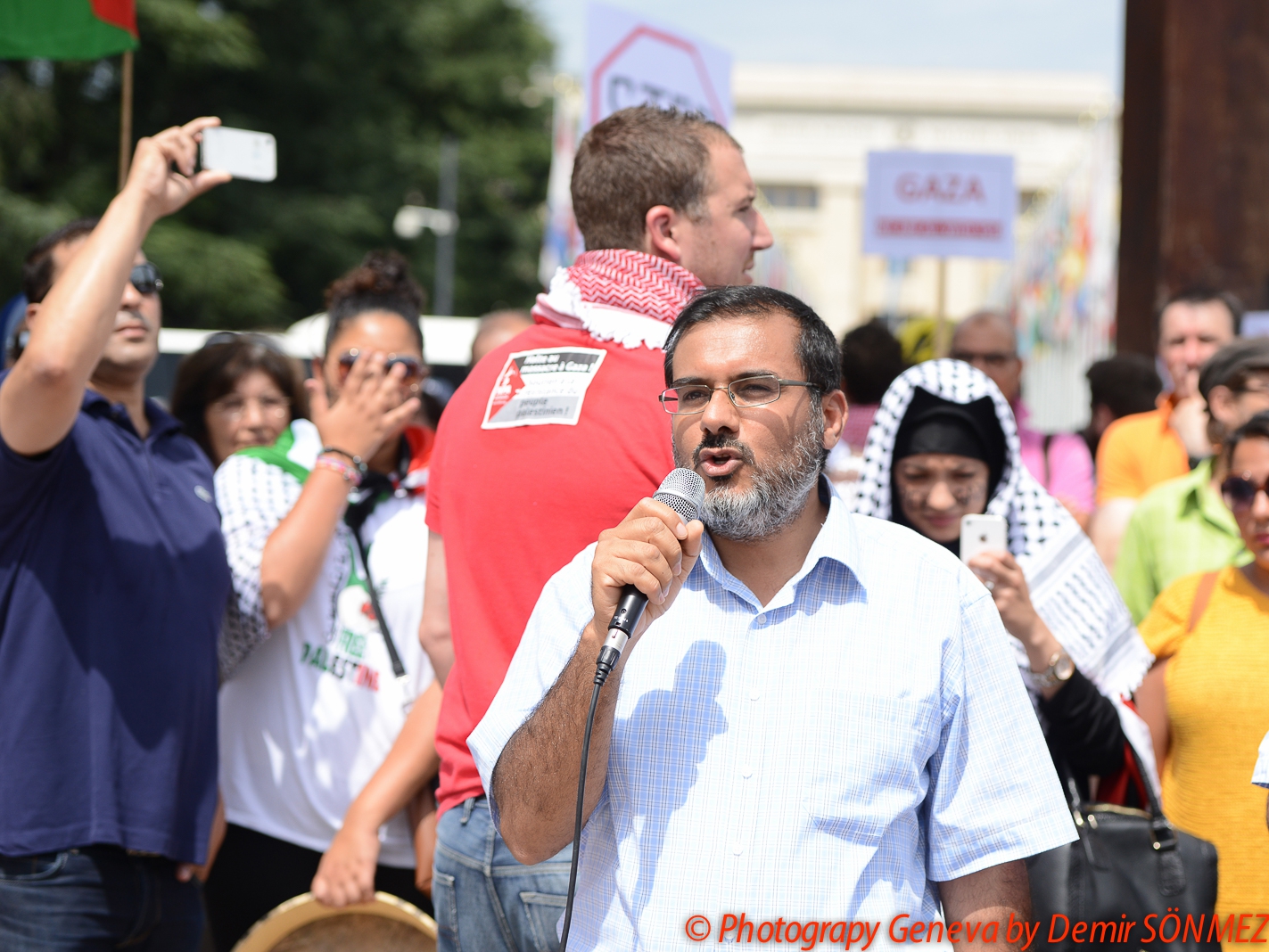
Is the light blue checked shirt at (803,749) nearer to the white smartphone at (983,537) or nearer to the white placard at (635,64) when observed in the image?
the white smartphone at (983,537)

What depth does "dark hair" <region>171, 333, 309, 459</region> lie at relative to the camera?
4312 mm

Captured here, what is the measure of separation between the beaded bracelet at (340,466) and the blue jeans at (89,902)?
95cm

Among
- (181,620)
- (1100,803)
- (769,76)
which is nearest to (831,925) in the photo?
(1100,803)

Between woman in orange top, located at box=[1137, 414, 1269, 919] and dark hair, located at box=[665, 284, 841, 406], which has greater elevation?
A: dark hair, located at box=[665, 284, 841, 406]

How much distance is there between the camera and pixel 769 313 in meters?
2.14

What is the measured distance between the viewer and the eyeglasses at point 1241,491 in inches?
128

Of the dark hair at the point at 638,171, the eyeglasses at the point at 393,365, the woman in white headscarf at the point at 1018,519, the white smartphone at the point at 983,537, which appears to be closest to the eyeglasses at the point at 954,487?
the woman in white headscarf at the point at 1018,519

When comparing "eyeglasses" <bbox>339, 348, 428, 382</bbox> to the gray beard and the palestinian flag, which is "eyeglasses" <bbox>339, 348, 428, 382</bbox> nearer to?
the palestinian flag

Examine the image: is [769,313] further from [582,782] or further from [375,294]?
[375,294]

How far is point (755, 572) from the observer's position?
6.94ft

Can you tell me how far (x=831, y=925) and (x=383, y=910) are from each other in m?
1.53

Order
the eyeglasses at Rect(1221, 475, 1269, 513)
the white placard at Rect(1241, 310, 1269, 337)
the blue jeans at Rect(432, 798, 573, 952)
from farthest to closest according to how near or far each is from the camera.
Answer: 1. the white placard at Rect(1241, 310, 1269, 337)
2. the eyeglasses at Rect(1221, 475, 1269, 513)
3. the blue jeans at Rect(432, 798, 573, 952)

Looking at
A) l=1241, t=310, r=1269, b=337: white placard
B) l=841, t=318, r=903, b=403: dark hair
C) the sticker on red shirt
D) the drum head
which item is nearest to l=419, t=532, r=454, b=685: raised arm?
the sticker on red shirt

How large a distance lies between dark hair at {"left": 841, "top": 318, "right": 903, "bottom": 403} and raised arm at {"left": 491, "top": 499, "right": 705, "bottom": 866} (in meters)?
3.46
